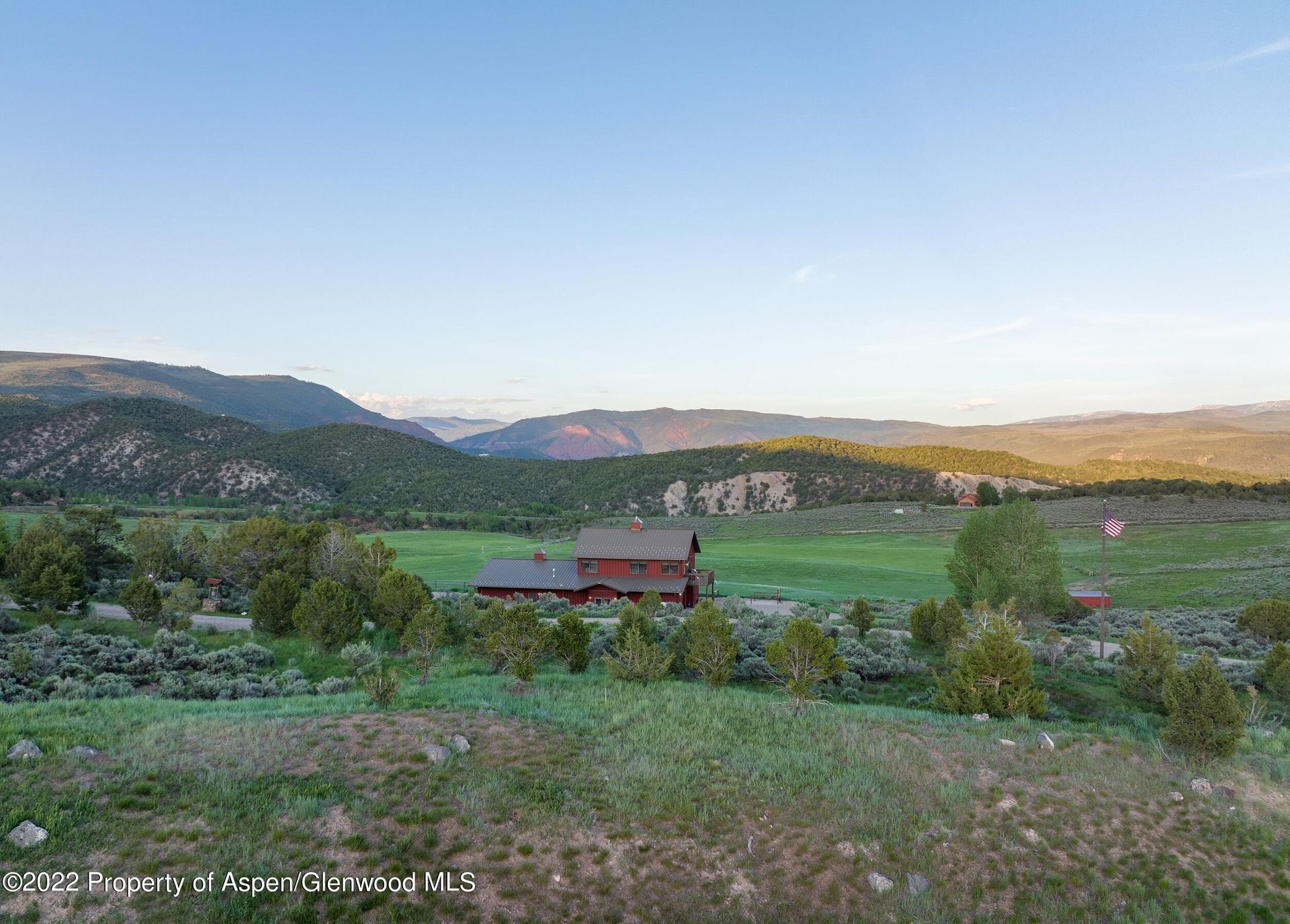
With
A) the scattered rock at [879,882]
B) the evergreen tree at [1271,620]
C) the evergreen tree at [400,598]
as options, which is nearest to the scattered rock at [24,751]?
the scattered rock at [879,882]

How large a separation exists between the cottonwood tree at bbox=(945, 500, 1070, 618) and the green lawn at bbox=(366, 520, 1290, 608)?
9891 millimetres

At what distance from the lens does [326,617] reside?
79.4 ft

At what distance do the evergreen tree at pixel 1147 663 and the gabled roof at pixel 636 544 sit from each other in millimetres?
23704

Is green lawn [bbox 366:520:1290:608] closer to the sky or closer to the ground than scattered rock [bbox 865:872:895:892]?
closer to the ground

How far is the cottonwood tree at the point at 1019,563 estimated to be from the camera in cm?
3203

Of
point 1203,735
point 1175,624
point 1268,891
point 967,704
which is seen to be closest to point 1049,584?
point 1175,624

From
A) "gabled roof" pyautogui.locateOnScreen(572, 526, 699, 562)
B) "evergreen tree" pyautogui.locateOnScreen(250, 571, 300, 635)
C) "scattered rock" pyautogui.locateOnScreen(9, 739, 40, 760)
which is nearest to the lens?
"scattered rock" pyautogui.locateOnScreen(9, 739, 40, 760)

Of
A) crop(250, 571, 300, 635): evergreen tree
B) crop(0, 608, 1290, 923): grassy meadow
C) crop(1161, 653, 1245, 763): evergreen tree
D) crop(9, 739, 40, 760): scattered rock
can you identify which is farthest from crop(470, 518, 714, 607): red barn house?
crop(9, 739, 40, 760): scattered rock

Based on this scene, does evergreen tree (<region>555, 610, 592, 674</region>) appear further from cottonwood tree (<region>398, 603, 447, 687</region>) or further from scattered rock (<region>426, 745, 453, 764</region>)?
scattered rock (<region>426, 745, 453, 764</region>)

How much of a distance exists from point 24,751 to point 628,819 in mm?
9155

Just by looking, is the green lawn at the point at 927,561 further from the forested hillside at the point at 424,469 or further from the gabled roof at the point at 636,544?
the forested hillside at the point at 424,469

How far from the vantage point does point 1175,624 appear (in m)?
31.5

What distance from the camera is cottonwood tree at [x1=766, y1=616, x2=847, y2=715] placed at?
16.3 m

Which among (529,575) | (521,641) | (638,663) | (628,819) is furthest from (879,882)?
(529,575)
